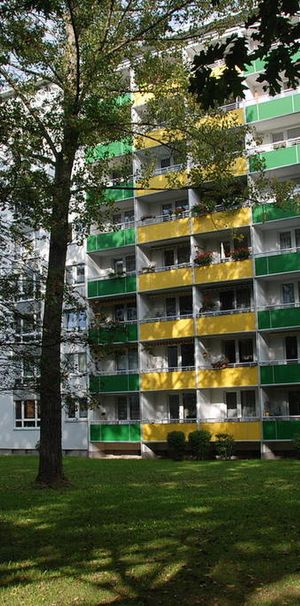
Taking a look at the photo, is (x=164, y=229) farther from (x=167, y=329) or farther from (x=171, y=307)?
(x=167, y=329)

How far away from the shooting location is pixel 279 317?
29.8 m

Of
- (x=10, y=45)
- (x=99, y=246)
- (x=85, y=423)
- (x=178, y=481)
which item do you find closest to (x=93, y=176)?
(x=10, y=45)

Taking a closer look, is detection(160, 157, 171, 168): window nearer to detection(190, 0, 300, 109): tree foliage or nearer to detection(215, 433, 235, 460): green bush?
detection(215, 433, 235, 460): green bush

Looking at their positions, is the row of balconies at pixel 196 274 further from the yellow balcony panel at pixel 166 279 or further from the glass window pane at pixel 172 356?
the glass window pane at pixel 172 356

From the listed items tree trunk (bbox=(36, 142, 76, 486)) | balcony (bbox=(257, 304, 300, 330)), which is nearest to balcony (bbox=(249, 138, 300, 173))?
balcony (bbox=(257, 304, 300, 330))

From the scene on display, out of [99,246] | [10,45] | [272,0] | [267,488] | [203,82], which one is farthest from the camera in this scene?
[99,246]

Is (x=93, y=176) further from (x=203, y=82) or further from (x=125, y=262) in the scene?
(x=125, y=262)

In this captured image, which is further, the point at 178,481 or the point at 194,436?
the point at 194,436

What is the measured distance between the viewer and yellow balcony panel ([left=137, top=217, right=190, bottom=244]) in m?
33.1

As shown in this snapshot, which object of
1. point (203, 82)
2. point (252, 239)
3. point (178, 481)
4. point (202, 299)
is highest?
point (252, 239)

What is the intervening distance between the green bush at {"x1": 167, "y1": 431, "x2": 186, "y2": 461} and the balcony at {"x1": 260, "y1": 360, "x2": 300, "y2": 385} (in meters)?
4.48

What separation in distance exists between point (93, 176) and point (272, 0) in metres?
13.1

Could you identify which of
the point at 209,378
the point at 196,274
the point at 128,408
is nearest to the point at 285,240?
the point at 196,274

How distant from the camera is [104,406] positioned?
36.1 meters
